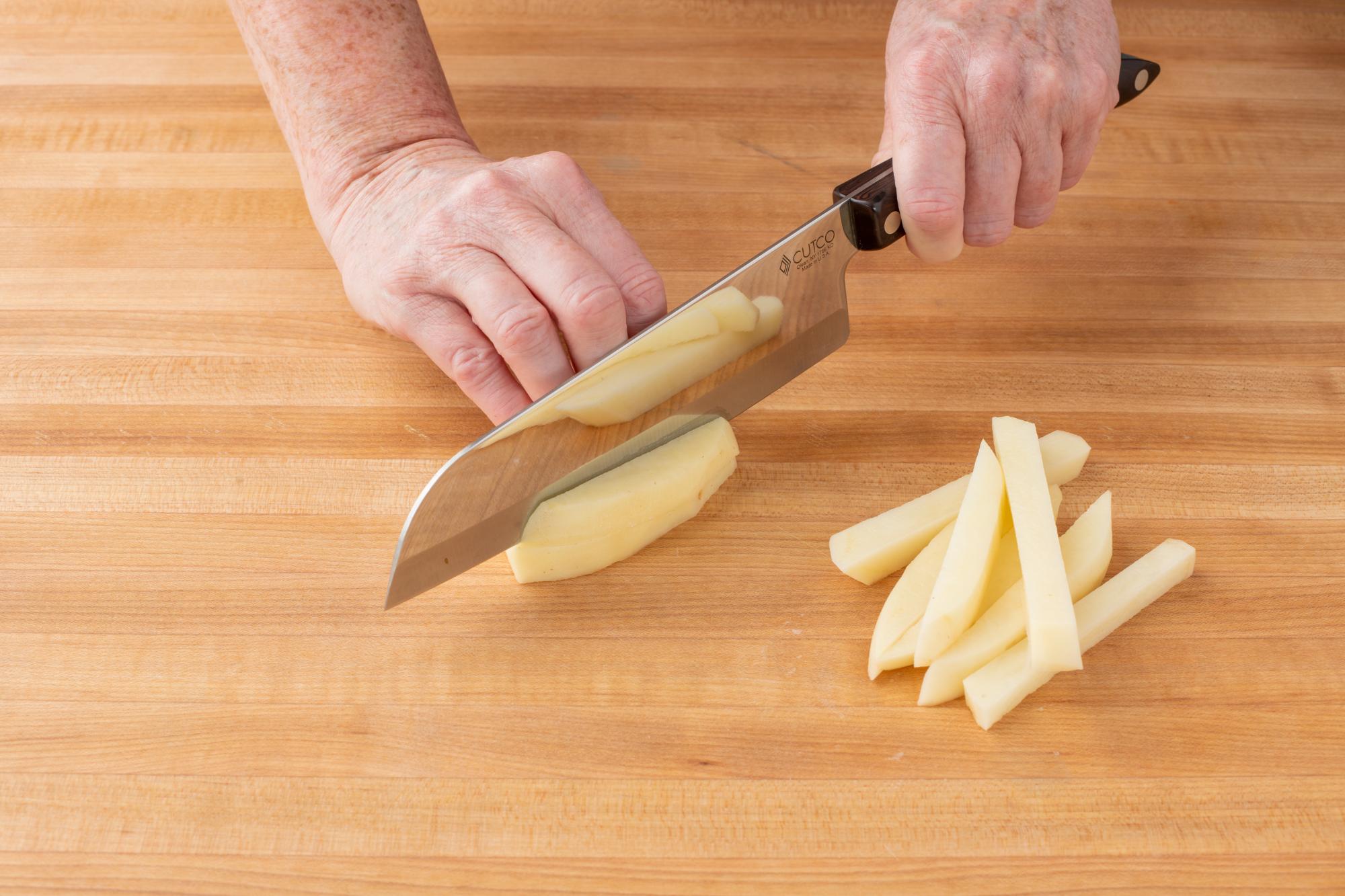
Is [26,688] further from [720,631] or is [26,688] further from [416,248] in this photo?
[720,631]

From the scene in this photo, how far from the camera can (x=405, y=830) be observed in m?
1.37

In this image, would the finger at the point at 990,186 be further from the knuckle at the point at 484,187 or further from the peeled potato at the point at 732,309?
the knuckle at the point at 484,187

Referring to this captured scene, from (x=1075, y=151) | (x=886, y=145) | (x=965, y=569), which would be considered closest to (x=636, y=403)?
(x=965, y=569)

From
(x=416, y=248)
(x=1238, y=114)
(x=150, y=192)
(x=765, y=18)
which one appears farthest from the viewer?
(x=765, y=18)

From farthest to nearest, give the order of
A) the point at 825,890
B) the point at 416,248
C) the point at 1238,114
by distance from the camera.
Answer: the point at 1238,114 → the point at 416,248 → the point at 825,890

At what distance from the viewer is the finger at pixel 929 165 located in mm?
1708

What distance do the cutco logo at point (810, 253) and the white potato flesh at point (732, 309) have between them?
0.06 meters

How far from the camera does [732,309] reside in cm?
167

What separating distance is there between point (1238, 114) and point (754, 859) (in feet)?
6.57

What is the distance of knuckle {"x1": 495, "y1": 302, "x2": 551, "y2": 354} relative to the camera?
1.62m

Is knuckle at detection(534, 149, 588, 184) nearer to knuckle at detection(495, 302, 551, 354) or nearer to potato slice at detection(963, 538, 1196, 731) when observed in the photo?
knuckle at detection(495, 302, 551, 354)

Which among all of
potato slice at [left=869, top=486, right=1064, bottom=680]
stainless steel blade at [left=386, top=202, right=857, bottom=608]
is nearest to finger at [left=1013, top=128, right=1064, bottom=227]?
stainless steel blade at [left=386, top=202, right=857, bottom=608]

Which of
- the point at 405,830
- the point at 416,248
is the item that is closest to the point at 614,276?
the point at 416,248

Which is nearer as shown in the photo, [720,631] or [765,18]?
[720,631]
